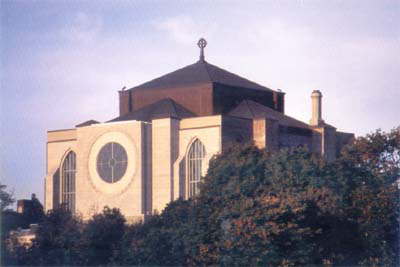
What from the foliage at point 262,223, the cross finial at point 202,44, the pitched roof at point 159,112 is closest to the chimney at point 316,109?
the pitched roof at point 159,112

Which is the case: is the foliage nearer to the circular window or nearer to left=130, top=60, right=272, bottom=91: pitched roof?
the circular window

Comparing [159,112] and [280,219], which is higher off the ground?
[159,112]

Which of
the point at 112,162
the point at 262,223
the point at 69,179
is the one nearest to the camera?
the point at 262,223

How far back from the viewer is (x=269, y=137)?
46.9 meters

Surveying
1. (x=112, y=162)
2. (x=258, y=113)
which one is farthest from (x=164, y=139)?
(x=258, y=113)

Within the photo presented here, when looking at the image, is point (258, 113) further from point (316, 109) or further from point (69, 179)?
point (69, 179)

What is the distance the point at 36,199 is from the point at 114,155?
6.83 meters

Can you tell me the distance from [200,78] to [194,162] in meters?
7.57

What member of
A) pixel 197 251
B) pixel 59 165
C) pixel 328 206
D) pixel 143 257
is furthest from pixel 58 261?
pixel 59 165

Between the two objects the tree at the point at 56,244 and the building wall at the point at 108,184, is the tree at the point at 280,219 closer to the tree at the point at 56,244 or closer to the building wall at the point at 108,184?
the tree at the point at 56,244

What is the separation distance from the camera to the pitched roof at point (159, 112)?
50.0 meters

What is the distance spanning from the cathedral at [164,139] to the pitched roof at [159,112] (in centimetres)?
7

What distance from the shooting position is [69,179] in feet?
170

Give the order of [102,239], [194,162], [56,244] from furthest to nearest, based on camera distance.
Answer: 1. [194,162]
2. [56,244]
3. [102,239]
